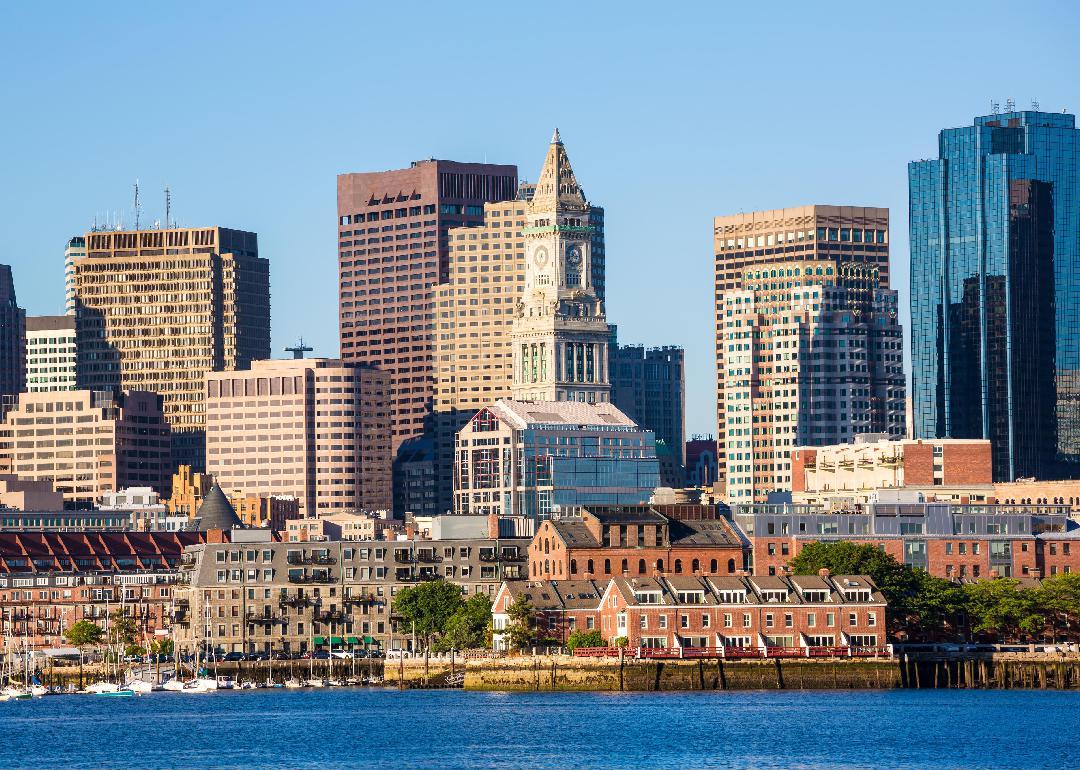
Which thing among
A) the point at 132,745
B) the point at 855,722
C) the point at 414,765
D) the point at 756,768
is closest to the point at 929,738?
the point at 855,722

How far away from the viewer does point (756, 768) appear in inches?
6604

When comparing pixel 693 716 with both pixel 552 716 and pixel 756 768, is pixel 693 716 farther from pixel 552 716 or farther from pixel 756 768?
pixel 756 768

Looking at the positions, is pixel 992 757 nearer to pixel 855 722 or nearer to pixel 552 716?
pixel 855 722

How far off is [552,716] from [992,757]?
37988 millimetres

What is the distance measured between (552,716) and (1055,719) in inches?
1416

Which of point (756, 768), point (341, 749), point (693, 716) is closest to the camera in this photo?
point (756, 768)

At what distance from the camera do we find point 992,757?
174 metres

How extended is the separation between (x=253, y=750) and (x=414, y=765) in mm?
15729

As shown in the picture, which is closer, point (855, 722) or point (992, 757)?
point (992, 757)

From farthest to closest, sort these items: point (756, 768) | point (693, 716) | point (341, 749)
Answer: point (693, 716) → point (341, 749) → point (756, 768)

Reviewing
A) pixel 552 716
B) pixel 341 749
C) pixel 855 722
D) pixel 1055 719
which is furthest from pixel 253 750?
pixel 1055 719

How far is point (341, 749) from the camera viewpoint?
183m

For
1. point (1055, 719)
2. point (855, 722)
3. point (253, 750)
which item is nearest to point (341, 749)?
point (253, 750)

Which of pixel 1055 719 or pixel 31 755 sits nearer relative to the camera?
pixel 31 755
